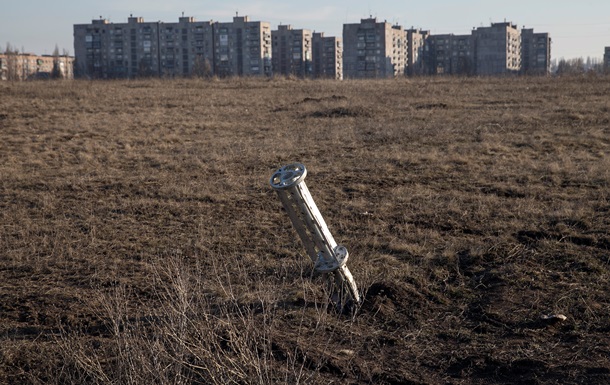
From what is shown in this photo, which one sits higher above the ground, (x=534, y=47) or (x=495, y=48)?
(x=534, y=47)

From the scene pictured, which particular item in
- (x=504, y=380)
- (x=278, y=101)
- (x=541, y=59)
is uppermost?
(x=541, y=59)

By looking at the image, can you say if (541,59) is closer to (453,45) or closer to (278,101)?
(453,45)

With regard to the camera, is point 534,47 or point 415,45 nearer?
point 534,47

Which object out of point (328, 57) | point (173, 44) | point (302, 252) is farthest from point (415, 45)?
point (302, 252)

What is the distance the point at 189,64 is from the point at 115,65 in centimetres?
825

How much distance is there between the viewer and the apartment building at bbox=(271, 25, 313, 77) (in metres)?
85.9

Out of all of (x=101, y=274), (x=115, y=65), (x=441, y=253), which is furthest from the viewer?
(x=115, y=65)

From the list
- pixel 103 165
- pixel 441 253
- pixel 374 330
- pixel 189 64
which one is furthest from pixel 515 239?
pixel 189 64

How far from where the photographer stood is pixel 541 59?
292 feet

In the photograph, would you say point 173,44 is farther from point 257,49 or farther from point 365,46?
point 365,46

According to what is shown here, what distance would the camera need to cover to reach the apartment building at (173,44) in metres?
80.8

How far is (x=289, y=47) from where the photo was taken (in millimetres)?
88938

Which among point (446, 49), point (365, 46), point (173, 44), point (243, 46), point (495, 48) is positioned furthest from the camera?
point (446, 49)

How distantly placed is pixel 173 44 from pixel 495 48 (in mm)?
36048
